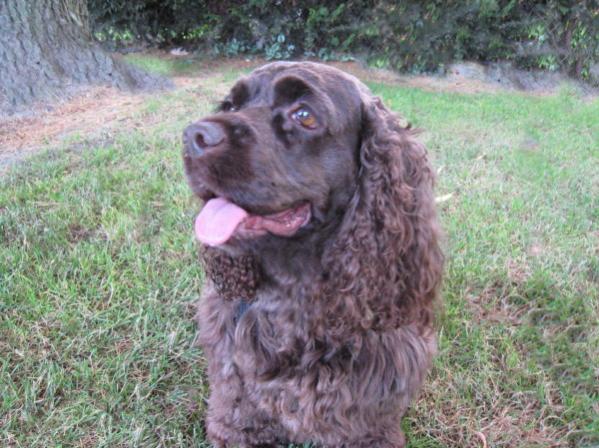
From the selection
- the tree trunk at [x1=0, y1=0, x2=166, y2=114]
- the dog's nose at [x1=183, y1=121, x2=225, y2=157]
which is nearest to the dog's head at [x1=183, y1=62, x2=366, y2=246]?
the dog's nose at [x1=183, y1=121, x2=225, y2=157]

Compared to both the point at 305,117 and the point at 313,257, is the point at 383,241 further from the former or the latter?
the point at 305,117

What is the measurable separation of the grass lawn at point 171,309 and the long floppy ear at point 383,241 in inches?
30.6

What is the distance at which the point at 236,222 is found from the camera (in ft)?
6.24

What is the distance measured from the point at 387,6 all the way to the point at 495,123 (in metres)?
3.87

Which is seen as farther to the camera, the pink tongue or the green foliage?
the green foliage

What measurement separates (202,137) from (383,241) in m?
0.80

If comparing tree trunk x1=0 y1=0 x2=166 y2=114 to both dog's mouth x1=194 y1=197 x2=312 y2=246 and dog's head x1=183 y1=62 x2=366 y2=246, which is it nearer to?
dog's head x1=183 y1=62 x2=366 y2=246

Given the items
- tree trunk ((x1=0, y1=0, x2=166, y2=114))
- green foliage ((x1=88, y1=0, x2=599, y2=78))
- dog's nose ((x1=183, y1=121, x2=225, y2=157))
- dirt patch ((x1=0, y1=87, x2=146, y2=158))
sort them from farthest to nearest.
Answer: green foliage ((x1=88, y1=0, x2=599, y2=78)) < tree trunk ((x1=0, y1=0, x2=166, y2=114)) < dirt patch ((x1=0, y1=87, x2=146, y2=158)) < dog's nose ((x1=183, y1=121, x2=225, y2=157))

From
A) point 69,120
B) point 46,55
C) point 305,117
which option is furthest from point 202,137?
point 46,55

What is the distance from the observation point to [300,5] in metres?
10.1

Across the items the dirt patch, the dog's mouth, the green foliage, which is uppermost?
the dog's mouth

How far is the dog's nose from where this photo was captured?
1795 mm

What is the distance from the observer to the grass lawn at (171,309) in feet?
8.05

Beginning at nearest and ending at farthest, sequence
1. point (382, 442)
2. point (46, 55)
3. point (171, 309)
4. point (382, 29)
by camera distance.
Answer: point (382, 442), point (171, 309), point (46, 55), point (382, 29)
